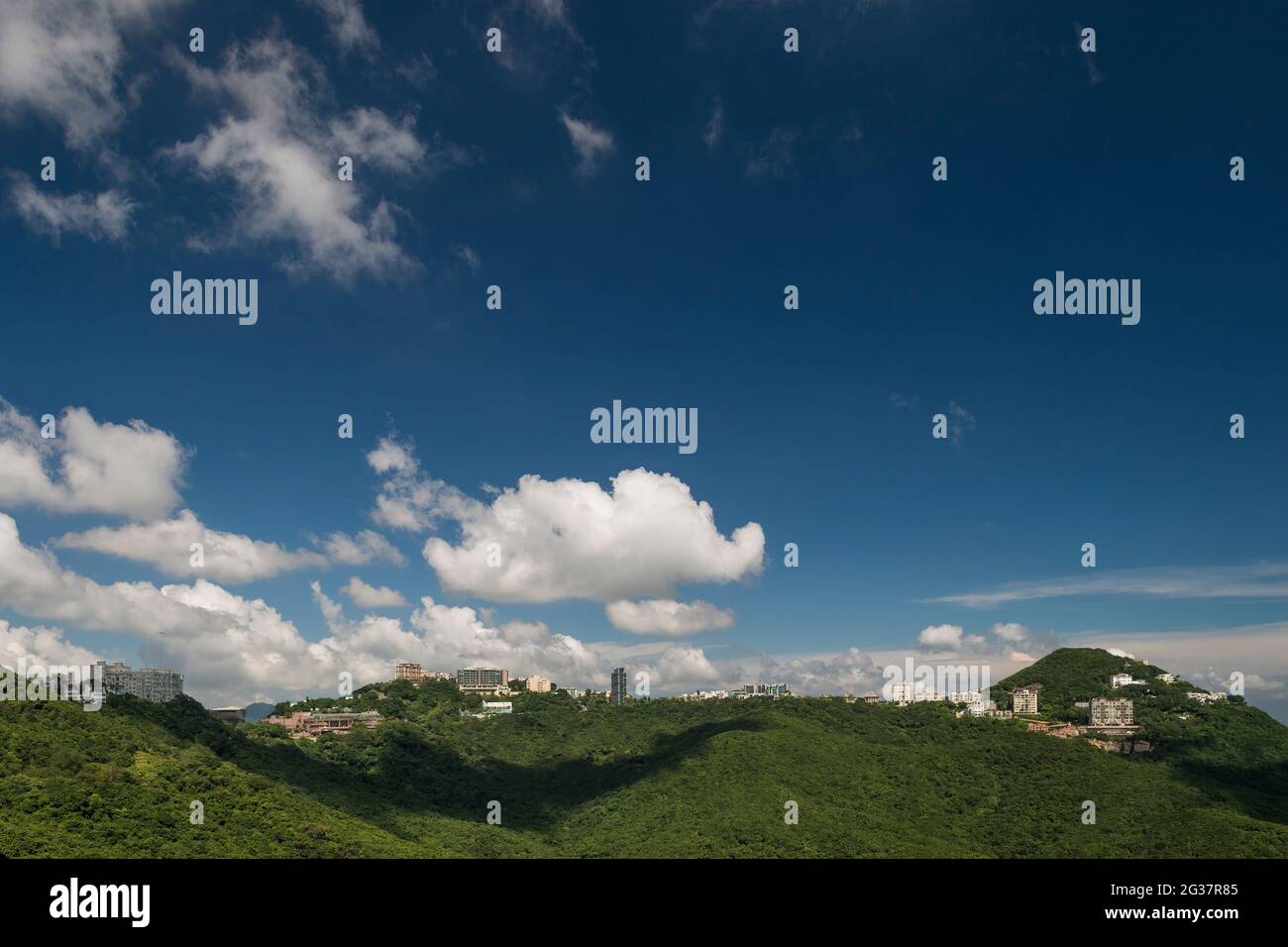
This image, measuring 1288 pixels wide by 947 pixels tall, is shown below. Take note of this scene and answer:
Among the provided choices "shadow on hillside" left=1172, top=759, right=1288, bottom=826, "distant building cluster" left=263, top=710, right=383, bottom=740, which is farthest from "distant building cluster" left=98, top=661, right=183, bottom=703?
"shadow on hillside" left=1172, top=759, right=1288, bottom=826

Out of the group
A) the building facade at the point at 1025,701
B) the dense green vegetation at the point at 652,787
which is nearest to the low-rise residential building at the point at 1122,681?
the dense green vegetation at the point at 652,787

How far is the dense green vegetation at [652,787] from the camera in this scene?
56781 millimetres

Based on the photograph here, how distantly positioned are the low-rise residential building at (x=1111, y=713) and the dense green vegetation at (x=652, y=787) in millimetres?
4394

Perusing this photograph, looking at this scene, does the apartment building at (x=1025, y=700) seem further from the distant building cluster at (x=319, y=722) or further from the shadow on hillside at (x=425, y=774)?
the distant building cluster at (x=319, y=722)

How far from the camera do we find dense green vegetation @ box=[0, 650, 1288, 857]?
5678 centimetres

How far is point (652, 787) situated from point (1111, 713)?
88.5m

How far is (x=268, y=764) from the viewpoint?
9200 centimetres

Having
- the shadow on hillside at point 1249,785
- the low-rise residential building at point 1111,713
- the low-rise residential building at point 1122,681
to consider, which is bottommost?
the shadow on hillside at point 1249,785

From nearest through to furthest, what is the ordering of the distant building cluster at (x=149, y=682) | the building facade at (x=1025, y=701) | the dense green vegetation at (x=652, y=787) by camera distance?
the dense green vegetation at (x=652, y=787) → the distant building cluster at (x=149, y=682) → the building facade at (x=1025, y=701)

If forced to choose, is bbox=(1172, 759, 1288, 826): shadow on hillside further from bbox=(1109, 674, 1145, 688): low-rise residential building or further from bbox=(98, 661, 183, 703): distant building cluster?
bbox=(98, 661, 183, 703): distant building cluster

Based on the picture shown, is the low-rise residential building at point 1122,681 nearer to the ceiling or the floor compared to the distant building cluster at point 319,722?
nearer to the ceiling
